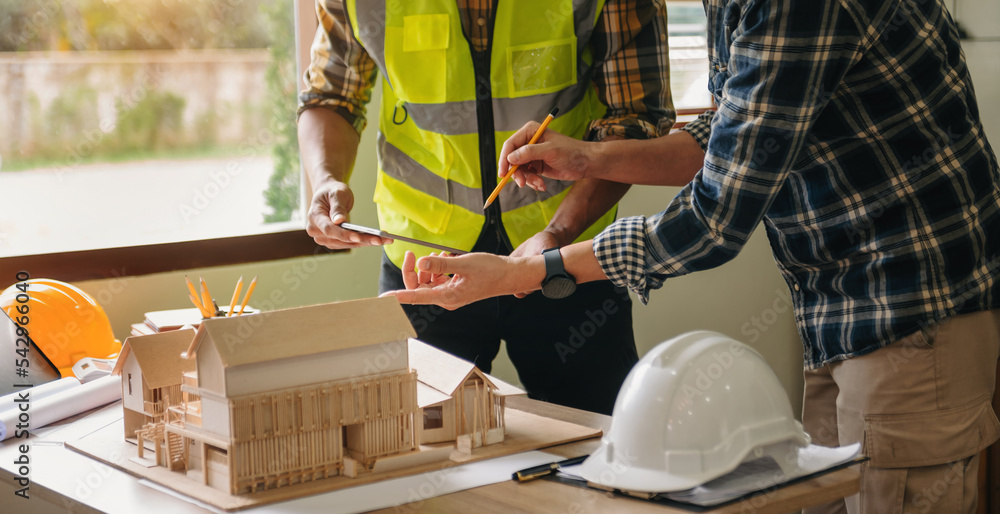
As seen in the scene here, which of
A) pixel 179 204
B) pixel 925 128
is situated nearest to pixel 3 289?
pixel 179 204

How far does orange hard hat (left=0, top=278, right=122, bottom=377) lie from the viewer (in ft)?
5.66

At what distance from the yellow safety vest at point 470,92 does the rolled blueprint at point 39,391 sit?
63 cm

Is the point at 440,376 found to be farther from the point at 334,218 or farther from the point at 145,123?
the point at 145,123

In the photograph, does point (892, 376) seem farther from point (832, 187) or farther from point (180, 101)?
point (180, 101)

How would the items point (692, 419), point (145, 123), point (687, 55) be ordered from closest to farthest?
point (692, 419) → point (145, 123) → point (687, 55)

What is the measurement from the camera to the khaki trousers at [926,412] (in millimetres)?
1182

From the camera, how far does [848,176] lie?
117cm

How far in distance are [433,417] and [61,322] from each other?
90 centimetres

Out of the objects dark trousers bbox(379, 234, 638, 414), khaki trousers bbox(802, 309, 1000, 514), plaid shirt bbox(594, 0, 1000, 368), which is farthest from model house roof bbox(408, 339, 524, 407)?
khaki trousers bbox(802, 309, 1000, 514)

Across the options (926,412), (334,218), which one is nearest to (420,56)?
(334,218)

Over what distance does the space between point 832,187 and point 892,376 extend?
260 mm

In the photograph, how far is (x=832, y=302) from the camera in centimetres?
124

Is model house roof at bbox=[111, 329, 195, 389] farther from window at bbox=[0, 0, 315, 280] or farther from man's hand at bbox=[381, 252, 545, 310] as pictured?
window at bbox=[0, 0, 315, 280]

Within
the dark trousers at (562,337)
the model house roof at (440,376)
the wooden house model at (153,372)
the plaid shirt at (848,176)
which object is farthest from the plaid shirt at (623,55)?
the wooden house model at (153,372)
